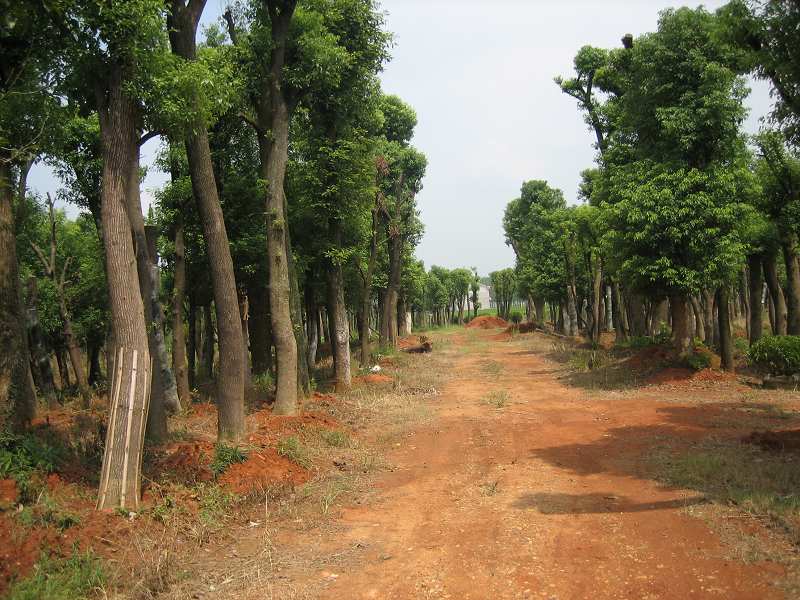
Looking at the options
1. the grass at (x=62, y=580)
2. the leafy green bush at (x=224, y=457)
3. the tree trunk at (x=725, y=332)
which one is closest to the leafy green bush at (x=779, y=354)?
the tree trunk at (x=725, y=332)

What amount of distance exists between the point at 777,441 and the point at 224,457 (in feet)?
26.8

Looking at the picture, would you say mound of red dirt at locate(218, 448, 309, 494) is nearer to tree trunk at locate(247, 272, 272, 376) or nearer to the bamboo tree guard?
the bamboo tree guard

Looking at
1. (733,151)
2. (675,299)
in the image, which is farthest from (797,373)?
(733,151)

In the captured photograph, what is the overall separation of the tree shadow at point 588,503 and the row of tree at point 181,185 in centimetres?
472

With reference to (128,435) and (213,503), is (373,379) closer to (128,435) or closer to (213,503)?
(213,503)

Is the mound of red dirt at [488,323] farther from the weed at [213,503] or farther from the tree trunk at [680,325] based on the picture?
the weed at [213,503]

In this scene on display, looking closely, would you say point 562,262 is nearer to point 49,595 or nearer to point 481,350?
point 481,350

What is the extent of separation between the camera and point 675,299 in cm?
1792

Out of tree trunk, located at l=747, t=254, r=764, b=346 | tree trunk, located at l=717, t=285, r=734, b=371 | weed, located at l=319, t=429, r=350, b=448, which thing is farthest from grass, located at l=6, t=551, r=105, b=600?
tree trunk, located at l=747, t=254, r=764, b=346

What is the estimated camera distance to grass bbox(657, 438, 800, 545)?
6.22m

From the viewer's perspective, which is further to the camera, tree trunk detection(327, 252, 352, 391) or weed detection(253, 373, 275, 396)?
tree trunk detection(327, 252, 352, 391)

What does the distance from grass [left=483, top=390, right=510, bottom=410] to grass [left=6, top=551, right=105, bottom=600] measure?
10.9 meters

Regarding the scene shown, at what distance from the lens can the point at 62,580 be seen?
16.4ft

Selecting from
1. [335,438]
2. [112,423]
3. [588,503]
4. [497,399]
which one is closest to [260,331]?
[497,399]
